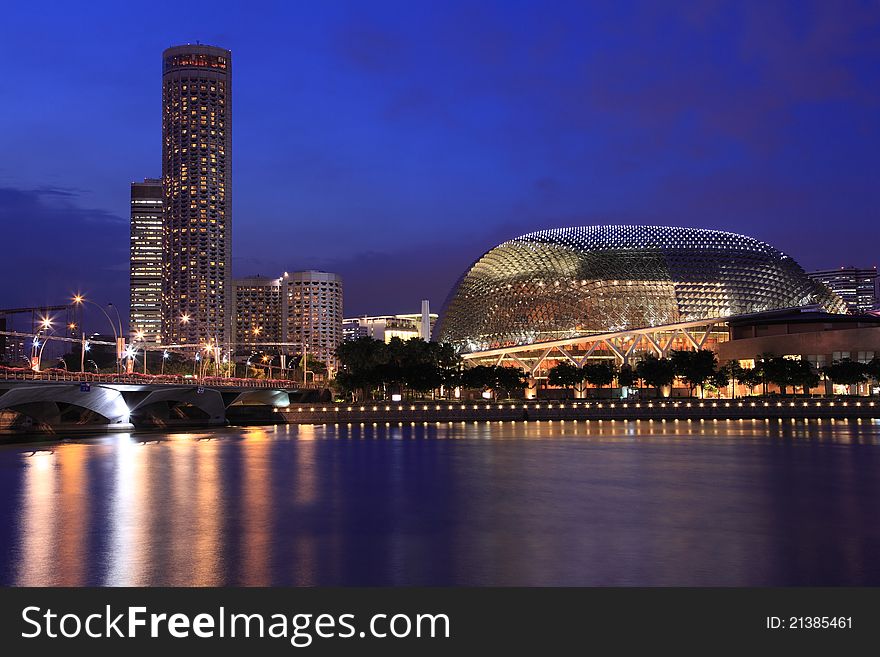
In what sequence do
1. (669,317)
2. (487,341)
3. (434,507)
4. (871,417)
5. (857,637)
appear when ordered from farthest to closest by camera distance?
(487,341), (669,317), (871,417), (434,507), (857,637)

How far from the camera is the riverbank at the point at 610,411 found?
265 feet

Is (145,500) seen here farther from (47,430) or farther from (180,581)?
(47,430)

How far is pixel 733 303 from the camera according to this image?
4628 inches

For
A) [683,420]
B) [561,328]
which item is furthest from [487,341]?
[683,420]

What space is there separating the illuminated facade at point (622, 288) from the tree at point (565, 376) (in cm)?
1053

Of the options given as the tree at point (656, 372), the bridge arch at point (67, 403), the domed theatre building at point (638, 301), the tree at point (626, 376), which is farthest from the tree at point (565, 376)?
the bridge arch at point (67, 403)

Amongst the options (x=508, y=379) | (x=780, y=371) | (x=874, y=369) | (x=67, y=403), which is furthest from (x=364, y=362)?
(x=874, y=369)

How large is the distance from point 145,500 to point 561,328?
90808 mm

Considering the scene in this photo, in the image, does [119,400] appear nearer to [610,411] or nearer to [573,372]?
[610,411]

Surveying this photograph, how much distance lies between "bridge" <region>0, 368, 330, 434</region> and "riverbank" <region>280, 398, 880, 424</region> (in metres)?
11.8

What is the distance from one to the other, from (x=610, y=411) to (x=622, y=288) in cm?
3682

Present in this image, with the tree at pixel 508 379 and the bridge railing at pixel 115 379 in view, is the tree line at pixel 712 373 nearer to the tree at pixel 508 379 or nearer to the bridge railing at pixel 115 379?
the tree at pixel 508 379

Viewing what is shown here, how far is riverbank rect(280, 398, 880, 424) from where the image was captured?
80.9 metres

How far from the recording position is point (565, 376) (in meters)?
A: 101
